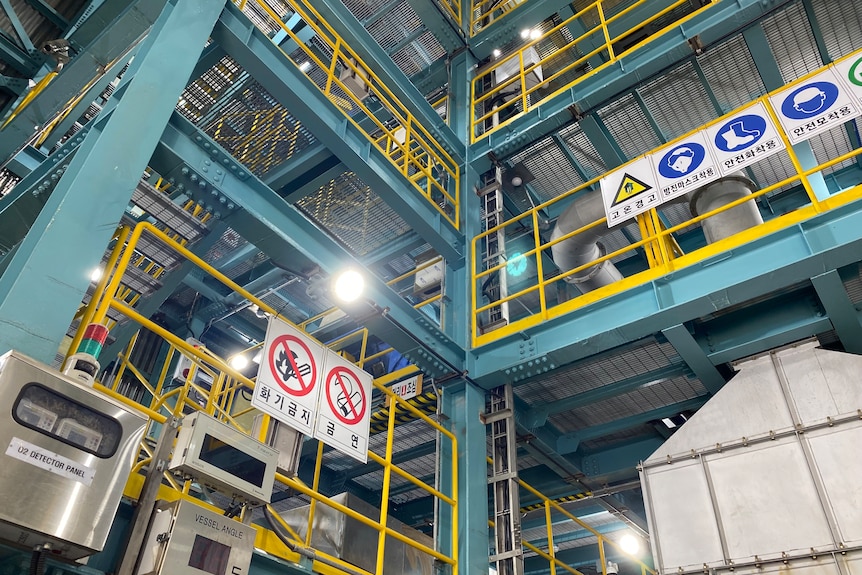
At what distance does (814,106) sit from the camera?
609 centimetres

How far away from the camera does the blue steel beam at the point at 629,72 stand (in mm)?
7488

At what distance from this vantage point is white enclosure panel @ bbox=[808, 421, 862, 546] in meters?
5.35

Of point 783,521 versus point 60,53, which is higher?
point 60,53

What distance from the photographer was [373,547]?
708 cm

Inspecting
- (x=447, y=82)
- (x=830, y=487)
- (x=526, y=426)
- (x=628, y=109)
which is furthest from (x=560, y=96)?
(x=830, y=487)

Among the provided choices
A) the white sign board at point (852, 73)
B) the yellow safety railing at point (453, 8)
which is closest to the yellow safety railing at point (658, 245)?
the white sign board at point (852, 73)

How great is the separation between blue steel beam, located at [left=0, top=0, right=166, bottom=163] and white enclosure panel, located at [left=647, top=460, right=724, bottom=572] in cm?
764

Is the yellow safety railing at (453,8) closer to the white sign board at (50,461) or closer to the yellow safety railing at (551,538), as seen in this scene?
the yellow safety railing at (551,538)

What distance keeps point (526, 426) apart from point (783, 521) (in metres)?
3.35

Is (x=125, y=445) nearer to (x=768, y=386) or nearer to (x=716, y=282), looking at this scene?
(x=716, y=282)

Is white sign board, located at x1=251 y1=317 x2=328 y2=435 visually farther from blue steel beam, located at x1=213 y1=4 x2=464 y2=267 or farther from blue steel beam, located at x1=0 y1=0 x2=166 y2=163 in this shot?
blue steel beam, located at x1=0 y1=0 x2=166 y2=163

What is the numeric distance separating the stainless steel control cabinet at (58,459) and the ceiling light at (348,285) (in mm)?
3029

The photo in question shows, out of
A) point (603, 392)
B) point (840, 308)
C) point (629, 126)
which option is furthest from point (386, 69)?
point (840, 308)

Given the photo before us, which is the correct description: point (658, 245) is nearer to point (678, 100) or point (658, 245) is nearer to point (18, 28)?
point (678, 100)
